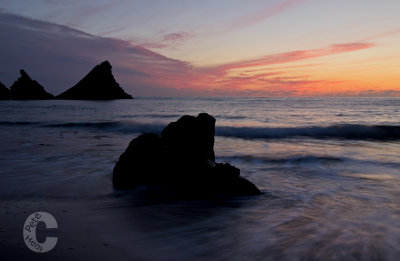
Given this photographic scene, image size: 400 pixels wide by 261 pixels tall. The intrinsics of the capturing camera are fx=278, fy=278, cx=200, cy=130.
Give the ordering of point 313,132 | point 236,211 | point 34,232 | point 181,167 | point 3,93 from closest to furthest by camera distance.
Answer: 1. point 34,232
2. point 236,211
3. point 181,167
4. point 313,132
5. point 3,93

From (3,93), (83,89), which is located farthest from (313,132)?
(3,93)

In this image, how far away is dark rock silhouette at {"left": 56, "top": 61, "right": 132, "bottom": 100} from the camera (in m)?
112

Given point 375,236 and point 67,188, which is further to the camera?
point 67,188

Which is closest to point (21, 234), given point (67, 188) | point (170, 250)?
point (170, 250)

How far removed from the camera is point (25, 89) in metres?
107

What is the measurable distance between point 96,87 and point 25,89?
26022 mm

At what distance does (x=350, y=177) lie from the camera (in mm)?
6805

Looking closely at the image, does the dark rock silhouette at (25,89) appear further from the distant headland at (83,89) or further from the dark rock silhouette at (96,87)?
the dark rock silhouette at (96,87)

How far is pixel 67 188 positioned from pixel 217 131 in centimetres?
1325

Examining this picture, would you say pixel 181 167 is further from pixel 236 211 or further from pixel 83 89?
pixel 83 89

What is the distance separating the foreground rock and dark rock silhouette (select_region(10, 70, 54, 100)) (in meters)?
120

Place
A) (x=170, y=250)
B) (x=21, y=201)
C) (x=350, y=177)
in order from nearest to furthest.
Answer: (x=170, y=250) → (x=21, y=201) → (x=350, y=177)

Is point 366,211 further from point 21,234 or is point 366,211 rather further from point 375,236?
point 21,234

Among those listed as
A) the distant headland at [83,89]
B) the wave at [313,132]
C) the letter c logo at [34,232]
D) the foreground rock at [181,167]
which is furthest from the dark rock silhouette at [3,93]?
the letter c logo at [34,232]
